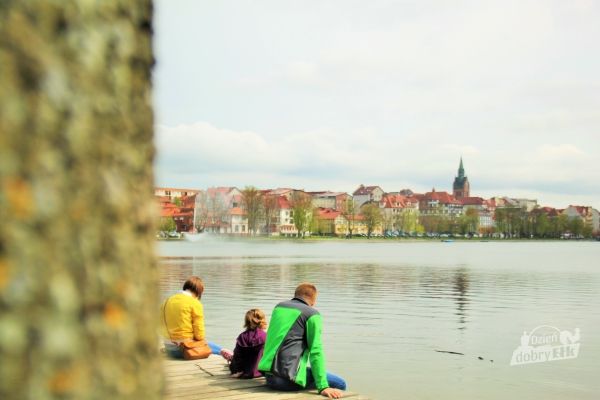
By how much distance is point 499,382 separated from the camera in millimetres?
14945

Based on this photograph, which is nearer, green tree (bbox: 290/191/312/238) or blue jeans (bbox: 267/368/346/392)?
blue jeans (bbox: 267/368/346/392)

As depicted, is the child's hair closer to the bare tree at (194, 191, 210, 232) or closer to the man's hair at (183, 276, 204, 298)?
the man's hair at (183, 276, 204, 298)

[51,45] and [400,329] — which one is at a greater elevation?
[51,45]

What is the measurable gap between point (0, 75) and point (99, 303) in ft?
1.48

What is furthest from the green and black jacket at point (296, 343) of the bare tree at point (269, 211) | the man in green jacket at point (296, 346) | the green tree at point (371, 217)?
the green tree at point (371, 217)

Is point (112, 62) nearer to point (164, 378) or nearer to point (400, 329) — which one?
point (164, 378)

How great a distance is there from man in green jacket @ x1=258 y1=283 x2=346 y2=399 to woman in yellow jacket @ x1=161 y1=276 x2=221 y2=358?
8.39 ft

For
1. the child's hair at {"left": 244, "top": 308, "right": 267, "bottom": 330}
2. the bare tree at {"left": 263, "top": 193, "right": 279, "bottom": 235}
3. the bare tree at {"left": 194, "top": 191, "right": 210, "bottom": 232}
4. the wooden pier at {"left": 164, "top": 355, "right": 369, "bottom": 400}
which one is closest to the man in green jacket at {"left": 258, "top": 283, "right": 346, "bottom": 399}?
the wooden pier at {"left": 164, "top": 355, "right": 369, "bottom": 400}

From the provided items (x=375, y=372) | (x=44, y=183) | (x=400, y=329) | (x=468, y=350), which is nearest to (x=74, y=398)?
(x=44, y=183)

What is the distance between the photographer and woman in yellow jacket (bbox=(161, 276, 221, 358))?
10.8m

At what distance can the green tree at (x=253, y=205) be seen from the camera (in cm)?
17162

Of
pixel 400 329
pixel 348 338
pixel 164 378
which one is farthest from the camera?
pixel 400 329

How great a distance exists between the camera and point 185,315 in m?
10.9

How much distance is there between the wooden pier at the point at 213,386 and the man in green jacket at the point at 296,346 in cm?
18
